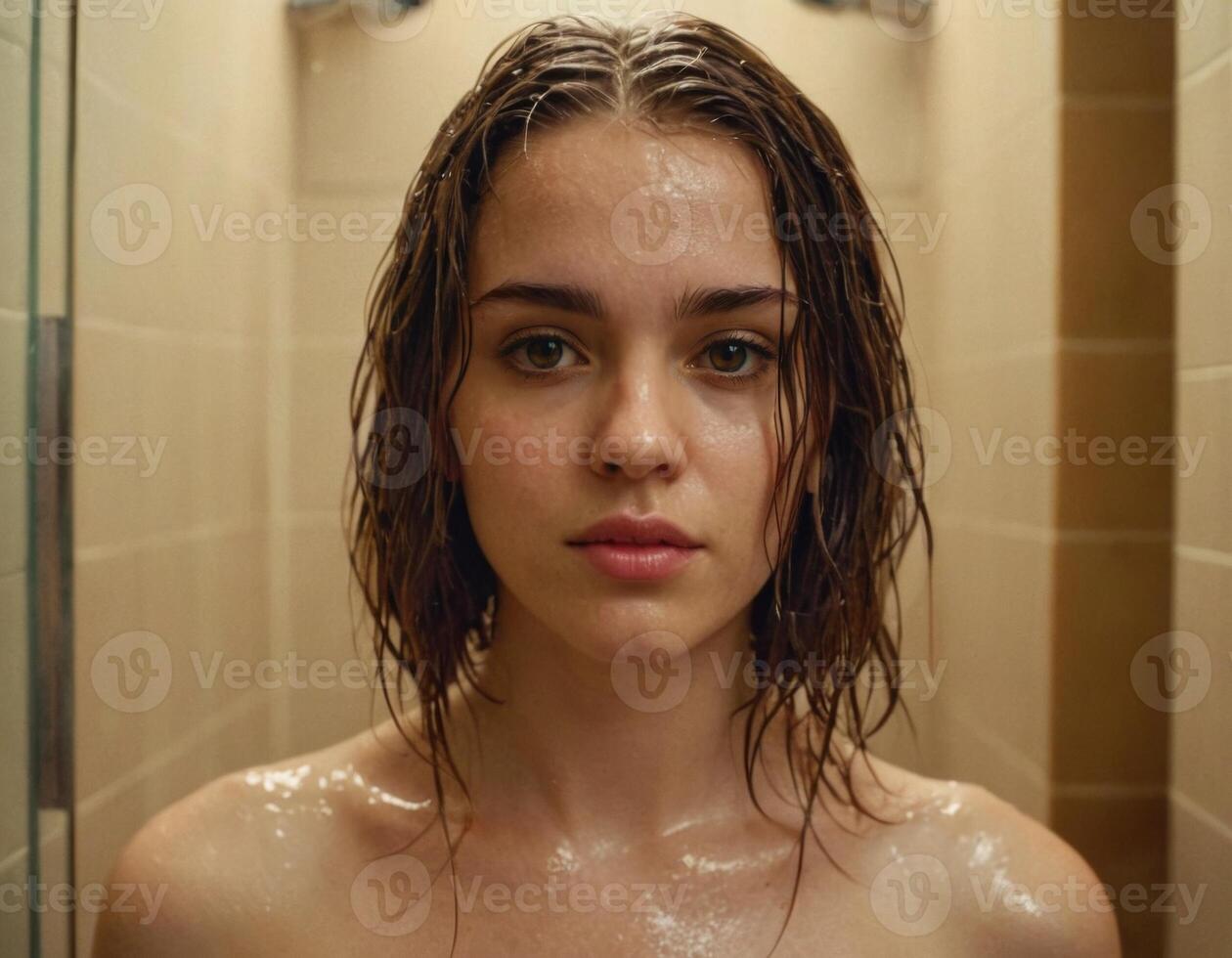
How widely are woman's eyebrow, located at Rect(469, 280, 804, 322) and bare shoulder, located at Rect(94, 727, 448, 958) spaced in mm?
334

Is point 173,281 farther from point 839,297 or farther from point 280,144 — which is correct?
point 839,297

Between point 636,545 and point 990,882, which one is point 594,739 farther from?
point 990,882

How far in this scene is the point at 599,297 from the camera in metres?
0.64

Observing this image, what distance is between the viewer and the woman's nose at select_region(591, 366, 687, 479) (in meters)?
0.63

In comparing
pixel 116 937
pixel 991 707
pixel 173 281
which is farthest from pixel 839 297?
pixel 116 937

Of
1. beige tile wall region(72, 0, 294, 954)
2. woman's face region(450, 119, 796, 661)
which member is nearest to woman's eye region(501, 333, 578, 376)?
woman's face region(450, 119, 796, 661)

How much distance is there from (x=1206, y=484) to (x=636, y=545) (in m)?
0.43

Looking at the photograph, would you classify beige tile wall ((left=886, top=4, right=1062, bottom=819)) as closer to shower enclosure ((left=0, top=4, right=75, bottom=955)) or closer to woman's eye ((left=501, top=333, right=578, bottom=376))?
woman's eye ((left=501, top=333, right=578, bottom=376))

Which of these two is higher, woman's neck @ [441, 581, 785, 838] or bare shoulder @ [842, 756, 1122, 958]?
woman's neck @ [441, 581, 785, 838]

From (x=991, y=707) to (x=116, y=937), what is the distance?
64 cm

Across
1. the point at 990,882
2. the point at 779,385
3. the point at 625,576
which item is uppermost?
the point at 779,385

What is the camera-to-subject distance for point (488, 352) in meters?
0.68

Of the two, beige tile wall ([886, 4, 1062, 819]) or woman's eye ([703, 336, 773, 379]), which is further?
beige tile wall ([886, 4, 1062, 819])

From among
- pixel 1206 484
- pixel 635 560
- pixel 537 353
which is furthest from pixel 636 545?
pixel 1206 484
